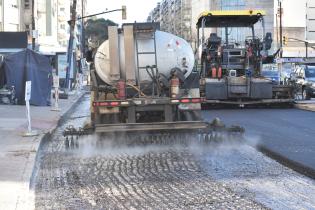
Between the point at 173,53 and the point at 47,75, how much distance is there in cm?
1406

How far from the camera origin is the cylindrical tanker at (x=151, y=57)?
1354 cm

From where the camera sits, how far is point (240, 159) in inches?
446

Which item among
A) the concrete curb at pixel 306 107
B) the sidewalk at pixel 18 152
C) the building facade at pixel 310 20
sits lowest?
the sidewalk at pixel 18 152

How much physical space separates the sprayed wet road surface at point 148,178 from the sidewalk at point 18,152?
23 cm

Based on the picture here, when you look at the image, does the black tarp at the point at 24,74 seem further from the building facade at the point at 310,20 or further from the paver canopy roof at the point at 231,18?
the building facade at the point at 310,20

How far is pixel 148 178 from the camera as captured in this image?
961cm

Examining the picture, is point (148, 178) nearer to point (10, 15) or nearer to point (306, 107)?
point (306, 107)

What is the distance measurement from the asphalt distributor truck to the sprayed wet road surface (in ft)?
1.59

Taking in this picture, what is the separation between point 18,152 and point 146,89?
3.20 meters

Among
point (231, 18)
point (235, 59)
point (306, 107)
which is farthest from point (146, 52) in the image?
point (306, 107)

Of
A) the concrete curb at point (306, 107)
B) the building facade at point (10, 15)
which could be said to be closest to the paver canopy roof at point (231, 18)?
the concrete curb at point (306, 107)

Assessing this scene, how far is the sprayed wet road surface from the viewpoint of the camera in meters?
7.91

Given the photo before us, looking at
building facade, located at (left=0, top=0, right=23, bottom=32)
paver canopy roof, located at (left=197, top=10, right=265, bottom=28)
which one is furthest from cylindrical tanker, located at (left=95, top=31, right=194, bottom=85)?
building facade, located at (left=0, top=0, right=23, bottom=32)

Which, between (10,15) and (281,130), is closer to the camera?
(281,130)
